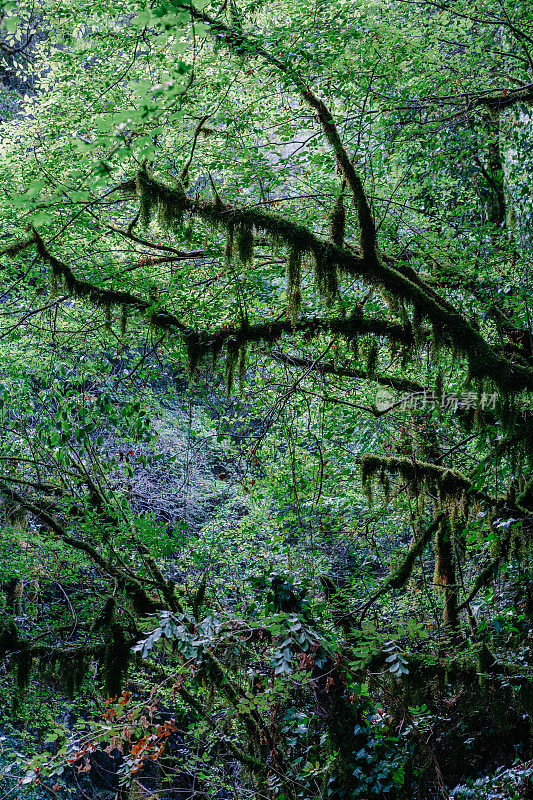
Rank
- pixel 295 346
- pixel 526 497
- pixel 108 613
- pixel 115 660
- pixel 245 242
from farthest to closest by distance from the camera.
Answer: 1. pixel 295 346
2. pixel 108 613
3. pixel 115 660
4. pixel 526 497
5. pixel 245 242

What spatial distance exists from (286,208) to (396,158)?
2.08 m

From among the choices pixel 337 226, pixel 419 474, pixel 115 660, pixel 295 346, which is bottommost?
pixel 115 660

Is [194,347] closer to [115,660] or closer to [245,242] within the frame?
[245,242]

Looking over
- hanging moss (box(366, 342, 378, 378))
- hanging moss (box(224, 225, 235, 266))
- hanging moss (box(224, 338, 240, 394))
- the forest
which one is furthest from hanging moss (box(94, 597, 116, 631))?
hanging moss (box(224, 225, 235, 266))

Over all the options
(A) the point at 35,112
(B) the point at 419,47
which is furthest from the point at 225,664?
→ (B) the point at 419,47

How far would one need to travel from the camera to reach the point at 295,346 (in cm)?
612

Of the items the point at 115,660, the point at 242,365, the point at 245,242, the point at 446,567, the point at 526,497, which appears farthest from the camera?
the point at 446,567

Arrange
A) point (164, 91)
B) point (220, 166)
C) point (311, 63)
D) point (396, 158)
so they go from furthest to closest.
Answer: point (396, 158)
point (220, 166)
point (311, 63)
point (164, 91)

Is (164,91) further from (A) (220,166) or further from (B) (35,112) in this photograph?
(B) (35,112)

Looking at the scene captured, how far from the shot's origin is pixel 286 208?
5.45m

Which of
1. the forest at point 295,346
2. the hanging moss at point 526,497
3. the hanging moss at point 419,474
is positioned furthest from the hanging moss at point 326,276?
the hanging moss at point 526,497

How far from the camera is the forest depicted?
4.34 metres

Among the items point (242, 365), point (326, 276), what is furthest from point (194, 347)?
point (326, 276)

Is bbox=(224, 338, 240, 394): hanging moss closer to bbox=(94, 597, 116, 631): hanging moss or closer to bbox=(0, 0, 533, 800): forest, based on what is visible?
bbox=(0, 0, 533, 800): forest
